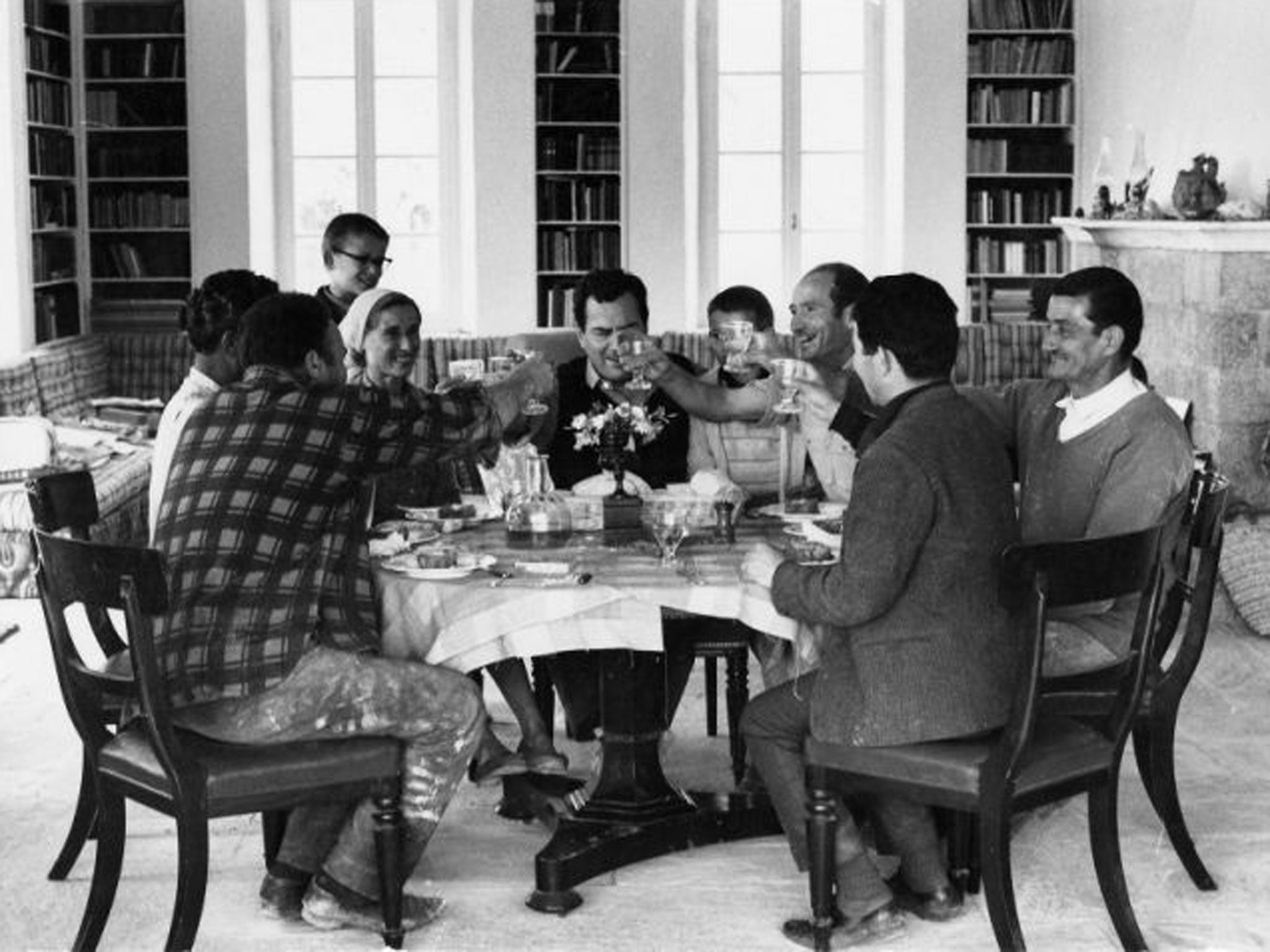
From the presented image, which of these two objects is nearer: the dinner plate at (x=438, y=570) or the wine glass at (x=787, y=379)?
the dinner plate at (x=438, y=570)

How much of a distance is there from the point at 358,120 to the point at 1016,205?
357 centimetres

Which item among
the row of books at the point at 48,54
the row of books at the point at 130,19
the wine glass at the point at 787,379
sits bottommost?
the wine glass at the point at 787,379

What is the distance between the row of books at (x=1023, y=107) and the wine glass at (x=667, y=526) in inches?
305

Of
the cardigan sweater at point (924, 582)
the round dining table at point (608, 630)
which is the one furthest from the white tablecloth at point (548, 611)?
the cardigan sweater at point (924, 582)

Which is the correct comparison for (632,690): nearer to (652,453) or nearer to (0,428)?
(652,453)

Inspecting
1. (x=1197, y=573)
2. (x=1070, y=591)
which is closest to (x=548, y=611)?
(x=1070, y=591)

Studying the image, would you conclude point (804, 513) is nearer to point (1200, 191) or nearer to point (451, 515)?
point (451, 515)

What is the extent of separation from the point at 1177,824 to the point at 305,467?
1907 mm

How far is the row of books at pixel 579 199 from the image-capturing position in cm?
1130

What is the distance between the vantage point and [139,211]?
36.3 feet

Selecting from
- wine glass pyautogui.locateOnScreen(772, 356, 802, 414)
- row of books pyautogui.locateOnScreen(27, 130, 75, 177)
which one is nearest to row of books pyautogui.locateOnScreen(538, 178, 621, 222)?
row of books pyautogui.locateOnScreen(27, 130, 75, 177)

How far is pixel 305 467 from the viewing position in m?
3.77

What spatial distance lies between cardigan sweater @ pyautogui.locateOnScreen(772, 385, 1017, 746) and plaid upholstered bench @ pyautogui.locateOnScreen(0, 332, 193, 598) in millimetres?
4623

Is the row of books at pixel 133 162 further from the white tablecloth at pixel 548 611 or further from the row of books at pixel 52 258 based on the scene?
the white tablecloth at pixel 548 611
